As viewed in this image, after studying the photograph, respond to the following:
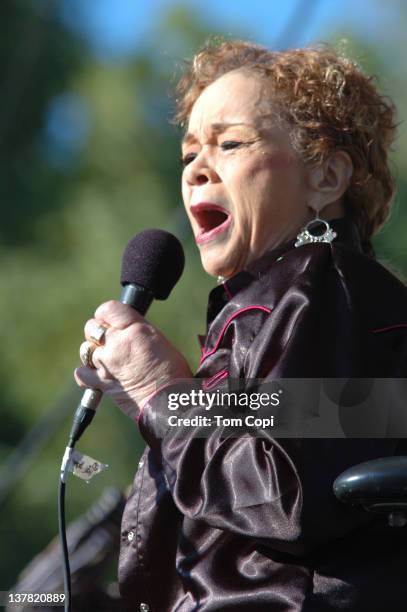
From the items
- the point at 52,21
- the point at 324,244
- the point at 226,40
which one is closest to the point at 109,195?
the point at 52,21

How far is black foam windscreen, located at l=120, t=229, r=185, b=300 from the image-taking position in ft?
→ 7.27

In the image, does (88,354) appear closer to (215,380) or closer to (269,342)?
(215,380)

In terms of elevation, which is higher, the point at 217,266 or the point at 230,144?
the point at 230,144

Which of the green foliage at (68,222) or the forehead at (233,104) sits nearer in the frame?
the forehead at (233,104)

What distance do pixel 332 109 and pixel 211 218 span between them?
0.34 metres

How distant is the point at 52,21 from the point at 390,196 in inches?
366

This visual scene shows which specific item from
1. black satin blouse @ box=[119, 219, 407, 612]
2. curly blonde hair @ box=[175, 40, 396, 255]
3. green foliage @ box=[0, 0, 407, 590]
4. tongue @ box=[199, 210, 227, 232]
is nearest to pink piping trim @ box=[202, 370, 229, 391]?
black satin blouse @ box=[119, 219, 407, 612]

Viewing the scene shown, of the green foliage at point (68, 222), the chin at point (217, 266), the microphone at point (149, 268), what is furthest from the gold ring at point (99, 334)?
the green foliage at point (68, 222)

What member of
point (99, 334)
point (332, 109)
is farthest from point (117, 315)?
point (332, 109)

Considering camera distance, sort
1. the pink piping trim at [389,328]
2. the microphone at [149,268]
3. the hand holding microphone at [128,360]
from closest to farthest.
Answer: the pink piping trim at [389,328]
the hand holding microphone at [128,360]
the microphone at [149,268]

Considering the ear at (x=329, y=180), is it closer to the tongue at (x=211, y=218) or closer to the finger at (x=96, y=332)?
the tongue at (x=211, y=218)

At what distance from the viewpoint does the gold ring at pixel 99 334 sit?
205cm

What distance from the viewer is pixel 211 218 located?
2357 millimetres

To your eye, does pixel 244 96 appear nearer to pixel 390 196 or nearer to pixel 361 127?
pixel 361 127
